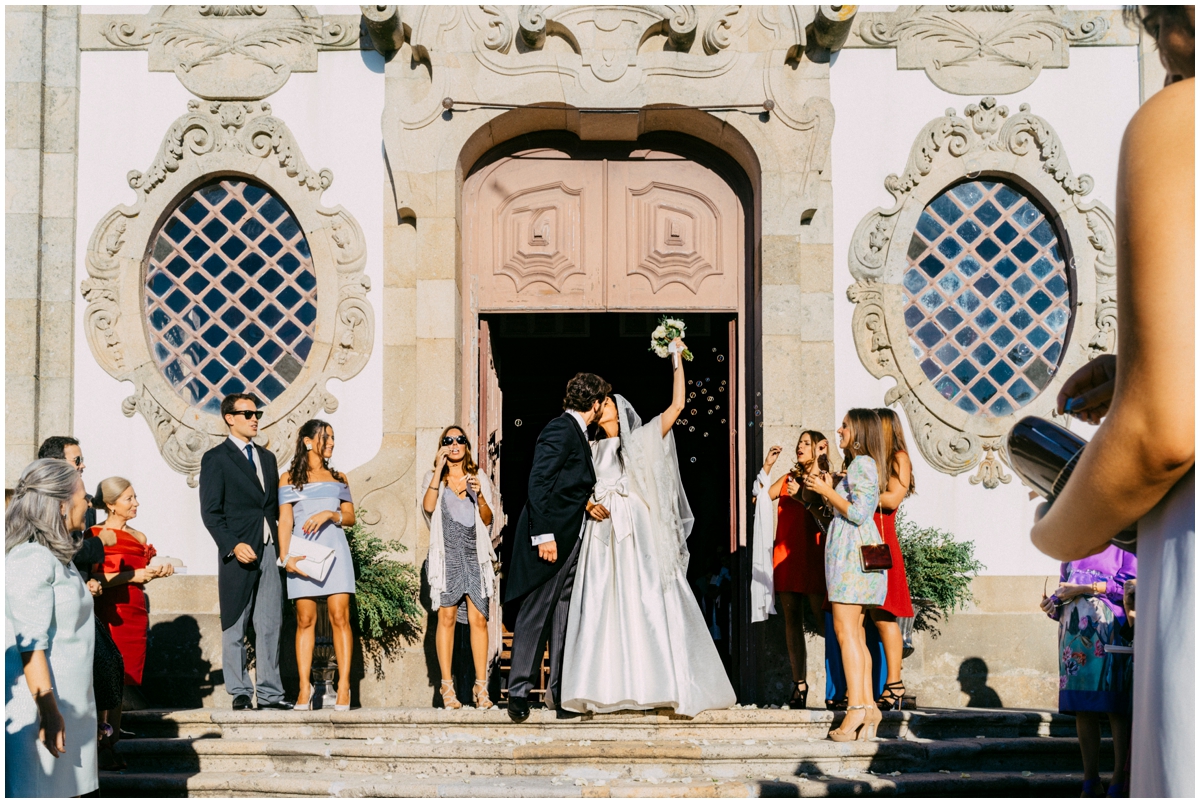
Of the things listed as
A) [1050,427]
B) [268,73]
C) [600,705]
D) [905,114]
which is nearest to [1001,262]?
[905,114]

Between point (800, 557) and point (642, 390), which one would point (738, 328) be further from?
point (642, 390)

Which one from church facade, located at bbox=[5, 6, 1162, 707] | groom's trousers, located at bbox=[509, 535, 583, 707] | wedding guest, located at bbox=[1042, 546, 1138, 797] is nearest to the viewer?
wedding guest, located at bbox=[1042, 546, 1138, 797]

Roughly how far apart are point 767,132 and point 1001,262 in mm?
2298

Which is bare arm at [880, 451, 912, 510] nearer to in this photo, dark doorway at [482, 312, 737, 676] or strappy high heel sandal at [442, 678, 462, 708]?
dark doorway at [482, 312, 737, 676]

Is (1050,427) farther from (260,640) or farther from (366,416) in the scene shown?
(366,416)

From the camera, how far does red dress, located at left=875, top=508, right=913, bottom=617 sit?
310 inches

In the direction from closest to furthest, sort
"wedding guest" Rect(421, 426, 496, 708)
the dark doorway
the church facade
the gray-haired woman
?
the gray-haired woman → "wedding guest" Rect(421, 426, 496, 708) → the church facade → the dark doorway

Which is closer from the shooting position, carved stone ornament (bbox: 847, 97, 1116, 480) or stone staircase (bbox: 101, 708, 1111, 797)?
stone staircase (bbox: 101, 708, 1111, 797)

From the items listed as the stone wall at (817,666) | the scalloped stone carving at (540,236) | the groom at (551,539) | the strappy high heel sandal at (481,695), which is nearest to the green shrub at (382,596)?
the stone wall at (817,666)

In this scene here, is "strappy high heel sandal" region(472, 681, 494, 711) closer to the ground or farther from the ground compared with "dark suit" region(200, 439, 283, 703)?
closer to the ground

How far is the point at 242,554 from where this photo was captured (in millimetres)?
8133

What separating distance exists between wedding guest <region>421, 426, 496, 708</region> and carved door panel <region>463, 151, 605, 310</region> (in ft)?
6.62

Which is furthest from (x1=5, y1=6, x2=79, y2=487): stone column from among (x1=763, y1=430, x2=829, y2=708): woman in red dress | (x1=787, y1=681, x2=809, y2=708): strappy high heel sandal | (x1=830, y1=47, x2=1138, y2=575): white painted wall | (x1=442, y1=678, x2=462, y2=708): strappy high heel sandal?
(x1=830, y1=47, x2=1138, y2=575): white painted wall

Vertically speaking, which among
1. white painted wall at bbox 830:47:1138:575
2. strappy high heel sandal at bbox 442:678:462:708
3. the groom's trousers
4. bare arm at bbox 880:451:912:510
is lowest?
strappy high heel sandal at bbox 442:678:462:708
